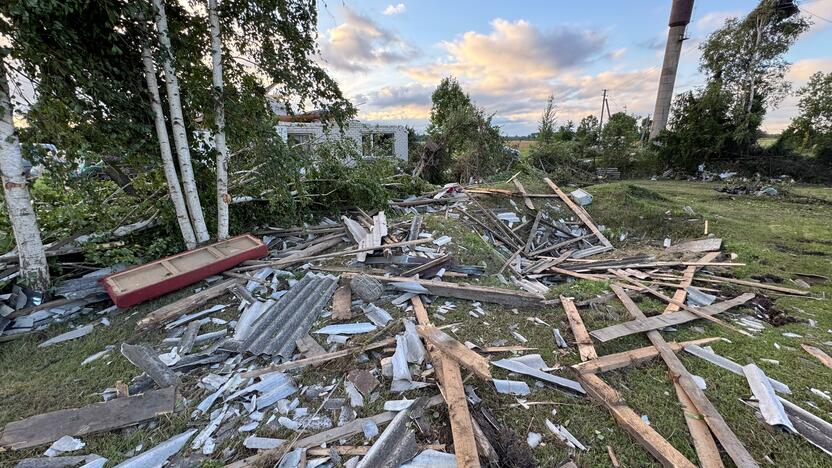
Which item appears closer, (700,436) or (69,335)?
(700,436)

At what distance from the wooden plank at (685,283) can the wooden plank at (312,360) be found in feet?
11.7

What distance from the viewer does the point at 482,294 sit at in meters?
4.16

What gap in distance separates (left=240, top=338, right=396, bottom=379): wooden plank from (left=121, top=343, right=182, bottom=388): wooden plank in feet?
2.01

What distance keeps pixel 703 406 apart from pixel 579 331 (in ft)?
3.62

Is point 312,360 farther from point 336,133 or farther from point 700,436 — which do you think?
point 336,133

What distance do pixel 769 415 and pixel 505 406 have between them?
199 cm

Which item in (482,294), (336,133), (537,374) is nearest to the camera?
(537,374)

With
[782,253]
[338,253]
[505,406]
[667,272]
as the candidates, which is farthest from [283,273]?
[782,253]

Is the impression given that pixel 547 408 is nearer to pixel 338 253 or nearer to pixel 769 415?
pixel 769 415

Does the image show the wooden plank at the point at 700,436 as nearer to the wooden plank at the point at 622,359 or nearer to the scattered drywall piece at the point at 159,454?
the wooden plank at the point at 622,359

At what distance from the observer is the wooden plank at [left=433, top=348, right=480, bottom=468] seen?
6.46ft

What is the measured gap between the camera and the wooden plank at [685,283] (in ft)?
13.4

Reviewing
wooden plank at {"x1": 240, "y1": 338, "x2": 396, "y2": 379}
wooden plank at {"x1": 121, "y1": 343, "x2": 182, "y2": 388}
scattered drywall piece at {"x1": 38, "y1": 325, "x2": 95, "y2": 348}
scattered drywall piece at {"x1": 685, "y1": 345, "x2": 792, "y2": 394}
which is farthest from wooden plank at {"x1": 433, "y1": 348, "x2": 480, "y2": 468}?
scattered drywall piece at {"x1": 38, "y1": 325, "x2": 95, "y2": 348}

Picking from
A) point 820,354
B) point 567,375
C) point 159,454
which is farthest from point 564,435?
point 820,354
